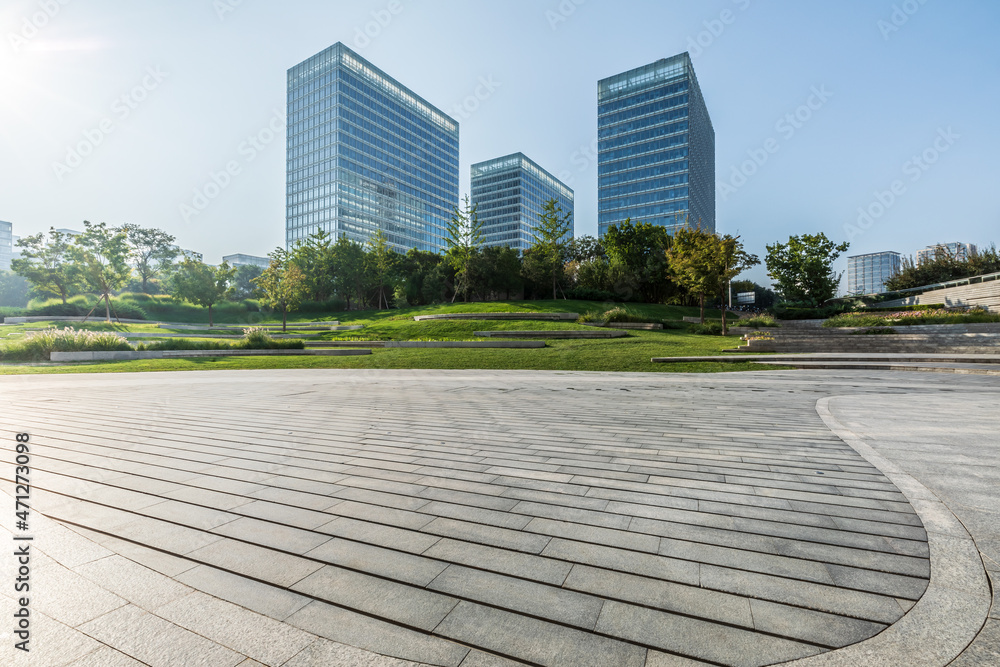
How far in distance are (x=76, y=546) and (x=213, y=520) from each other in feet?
1.95

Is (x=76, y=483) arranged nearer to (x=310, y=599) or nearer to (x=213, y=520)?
(x=213, y=520)

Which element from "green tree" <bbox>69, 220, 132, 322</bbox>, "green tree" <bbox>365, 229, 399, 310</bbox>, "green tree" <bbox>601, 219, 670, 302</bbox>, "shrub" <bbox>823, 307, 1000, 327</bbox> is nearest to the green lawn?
"shrub" <bbox>823, 307, 1000, 327</bbox>

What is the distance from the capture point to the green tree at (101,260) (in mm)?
31259

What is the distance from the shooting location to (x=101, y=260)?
3834 cm

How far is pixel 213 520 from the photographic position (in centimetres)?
257

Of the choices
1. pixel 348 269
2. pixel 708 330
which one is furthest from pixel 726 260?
pixel 348 269

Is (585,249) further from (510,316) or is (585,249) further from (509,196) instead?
(509,196)

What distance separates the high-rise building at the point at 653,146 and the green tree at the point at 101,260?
264 ft

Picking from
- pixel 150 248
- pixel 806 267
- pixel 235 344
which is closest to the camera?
pixel 235 344

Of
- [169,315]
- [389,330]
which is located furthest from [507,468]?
[169,315]

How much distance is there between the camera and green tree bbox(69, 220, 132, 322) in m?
31.3

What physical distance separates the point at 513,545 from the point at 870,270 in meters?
208

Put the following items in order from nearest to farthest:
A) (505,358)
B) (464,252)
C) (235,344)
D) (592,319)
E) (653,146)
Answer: (505,358) → (235,344) → (592,319) → (464,252) → (653,146)

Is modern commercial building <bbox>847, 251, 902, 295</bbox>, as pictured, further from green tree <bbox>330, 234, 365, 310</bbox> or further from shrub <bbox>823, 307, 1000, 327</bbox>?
green tree <bbox>330, 234, 365, 310</bbox>
